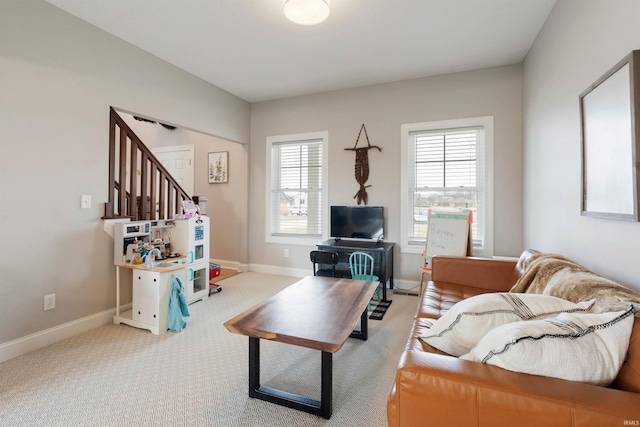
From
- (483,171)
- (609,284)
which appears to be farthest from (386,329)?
(483,171)

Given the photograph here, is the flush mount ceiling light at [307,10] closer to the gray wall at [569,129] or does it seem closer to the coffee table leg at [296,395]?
the gray wall at [569,129]

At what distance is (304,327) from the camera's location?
1.67m

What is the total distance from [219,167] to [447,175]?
376cm

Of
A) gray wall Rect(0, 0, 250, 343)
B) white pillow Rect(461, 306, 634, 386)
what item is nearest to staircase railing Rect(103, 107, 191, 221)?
gray wall Rect(0, 0, 250, 343)

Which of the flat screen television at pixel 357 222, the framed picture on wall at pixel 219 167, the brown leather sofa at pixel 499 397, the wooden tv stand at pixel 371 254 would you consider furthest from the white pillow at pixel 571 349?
the framed picture on wall at pixel 219 167

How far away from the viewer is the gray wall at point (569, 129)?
157 centimetres

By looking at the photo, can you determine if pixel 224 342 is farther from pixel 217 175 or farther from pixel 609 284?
pixel 217 175

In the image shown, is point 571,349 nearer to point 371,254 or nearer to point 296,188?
point 371,254

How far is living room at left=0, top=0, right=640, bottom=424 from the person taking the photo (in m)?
2.06

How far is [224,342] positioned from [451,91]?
3.85m

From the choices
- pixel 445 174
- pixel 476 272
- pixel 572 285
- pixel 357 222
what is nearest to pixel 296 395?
pixel 572 285

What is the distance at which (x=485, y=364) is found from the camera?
0.99 meters

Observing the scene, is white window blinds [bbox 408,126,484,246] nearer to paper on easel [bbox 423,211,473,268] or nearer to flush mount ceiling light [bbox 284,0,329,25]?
paper on easel [bbox 423,211,473,268]

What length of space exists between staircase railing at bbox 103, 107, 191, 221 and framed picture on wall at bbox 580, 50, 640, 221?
385 cm
